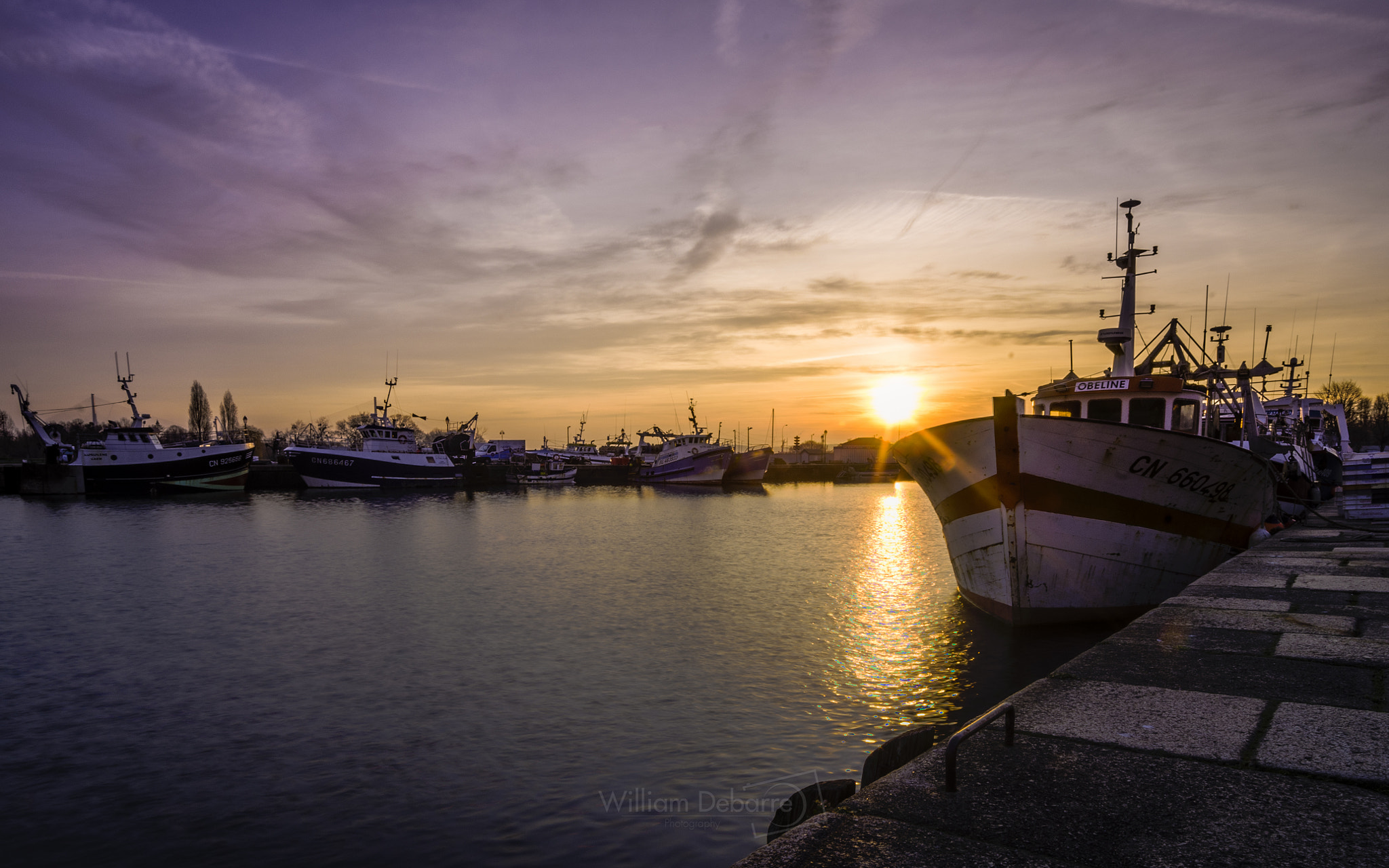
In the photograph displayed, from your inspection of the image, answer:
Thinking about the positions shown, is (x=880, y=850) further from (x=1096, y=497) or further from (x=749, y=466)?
(x=749, y=466)

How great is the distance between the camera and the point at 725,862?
6.46 metres

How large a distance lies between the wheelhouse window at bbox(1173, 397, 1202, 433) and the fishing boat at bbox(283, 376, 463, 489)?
232 ft

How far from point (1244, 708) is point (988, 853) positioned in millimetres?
2808

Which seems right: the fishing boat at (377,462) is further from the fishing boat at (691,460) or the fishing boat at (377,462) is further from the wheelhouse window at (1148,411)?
the wheelhouse window at (1148,411)

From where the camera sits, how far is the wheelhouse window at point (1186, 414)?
13.5 m

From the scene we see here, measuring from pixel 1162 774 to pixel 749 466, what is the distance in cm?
8510

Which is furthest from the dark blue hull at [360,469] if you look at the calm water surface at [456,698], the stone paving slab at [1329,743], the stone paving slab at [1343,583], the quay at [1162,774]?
the stone paving slab at [1329,743]

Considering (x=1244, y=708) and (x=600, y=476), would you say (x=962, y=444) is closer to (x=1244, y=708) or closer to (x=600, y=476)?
(x=1244, y=708)

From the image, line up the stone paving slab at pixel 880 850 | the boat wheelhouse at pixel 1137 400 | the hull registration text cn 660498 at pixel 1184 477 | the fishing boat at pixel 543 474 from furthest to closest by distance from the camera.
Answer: the fishing boat at pixel 543 474, the boat wheelhouse at pixel 1137 400, the hull registration text cn 660498 at pixel 1184 477, the stone paving slab at pixel 880 850

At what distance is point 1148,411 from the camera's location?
44.4 ft

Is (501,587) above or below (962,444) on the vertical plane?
below

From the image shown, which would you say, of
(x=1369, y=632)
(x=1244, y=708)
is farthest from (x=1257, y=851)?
(x=1369, y=632)

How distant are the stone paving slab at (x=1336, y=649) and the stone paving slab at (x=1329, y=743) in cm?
137

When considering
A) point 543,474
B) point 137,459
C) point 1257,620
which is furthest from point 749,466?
point 1257,620
